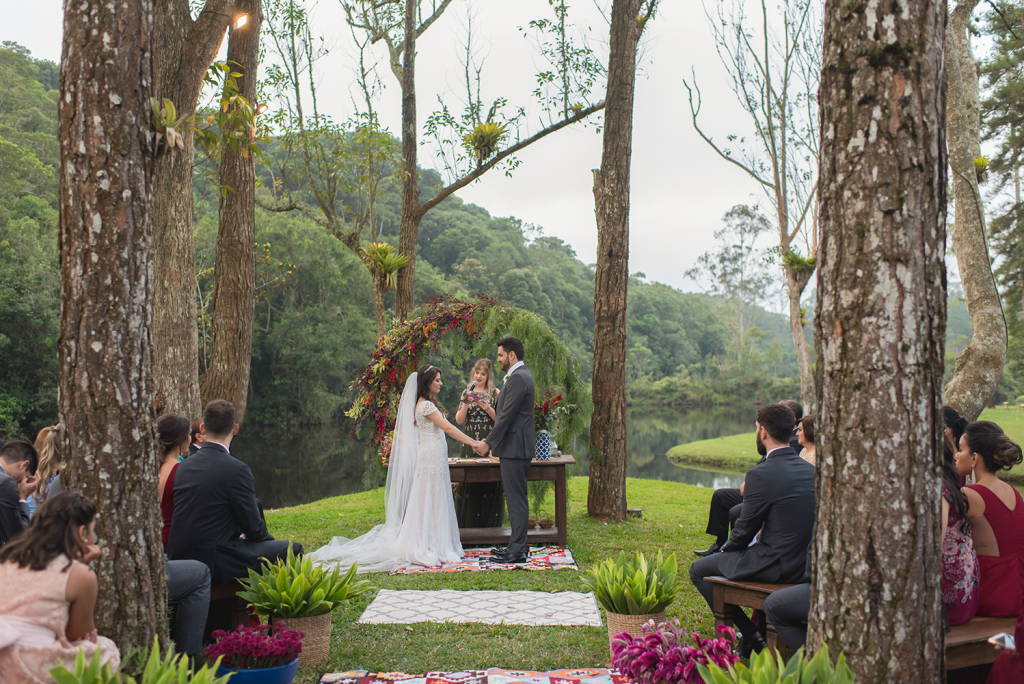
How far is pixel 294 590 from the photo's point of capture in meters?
3.87

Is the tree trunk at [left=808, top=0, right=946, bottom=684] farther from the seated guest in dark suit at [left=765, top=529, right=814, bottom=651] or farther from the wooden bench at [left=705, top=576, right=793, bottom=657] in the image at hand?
the wooden bench at [left=705, top=576, right=793, bottom=657]

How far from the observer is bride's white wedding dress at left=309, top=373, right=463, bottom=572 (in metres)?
6.64

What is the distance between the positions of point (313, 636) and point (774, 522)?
2588 mm

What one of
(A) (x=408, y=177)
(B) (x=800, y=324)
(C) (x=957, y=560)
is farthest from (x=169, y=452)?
(B) (x=800, y=324)

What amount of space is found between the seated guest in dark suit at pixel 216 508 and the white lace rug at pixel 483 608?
1014 millimetres

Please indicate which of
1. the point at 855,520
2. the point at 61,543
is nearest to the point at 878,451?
the point at 855,520

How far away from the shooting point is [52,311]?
2078cm

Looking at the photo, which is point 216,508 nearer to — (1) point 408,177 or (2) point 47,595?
(2) point 47,595

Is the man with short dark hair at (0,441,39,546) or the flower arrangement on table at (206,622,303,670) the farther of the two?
the man with short dark hair at (0,441,39,546)

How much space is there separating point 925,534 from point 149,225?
3353 millimetres

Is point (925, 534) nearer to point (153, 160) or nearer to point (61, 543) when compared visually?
point (61, 543)

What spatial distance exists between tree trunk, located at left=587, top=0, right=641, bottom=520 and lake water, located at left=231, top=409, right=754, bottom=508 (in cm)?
72

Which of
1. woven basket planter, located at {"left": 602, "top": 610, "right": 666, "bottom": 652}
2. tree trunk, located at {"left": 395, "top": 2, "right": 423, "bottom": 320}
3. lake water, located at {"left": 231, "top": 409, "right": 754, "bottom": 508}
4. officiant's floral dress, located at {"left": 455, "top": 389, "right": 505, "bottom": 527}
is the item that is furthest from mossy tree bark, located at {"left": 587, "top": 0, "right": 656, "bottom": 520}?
woven basket planter, located at {"left": 602, "top": 610, "right": 666, "bottom": 652}

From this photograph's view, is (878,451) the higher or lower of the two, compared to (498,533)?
higher
